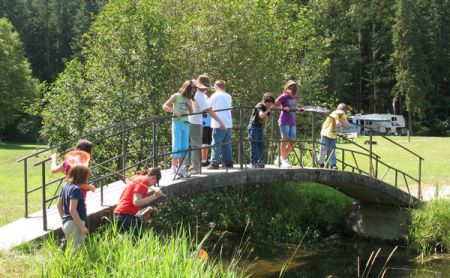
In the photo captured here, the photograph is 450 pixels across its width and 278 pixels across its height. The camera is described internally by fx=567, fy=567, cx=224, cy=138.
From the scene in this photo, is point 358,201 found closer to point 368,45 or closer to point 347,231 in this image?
point 347,231

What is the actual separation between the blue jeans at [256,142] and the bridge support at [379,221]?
4.87m

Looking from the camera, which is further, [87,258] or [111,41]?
[111,41]

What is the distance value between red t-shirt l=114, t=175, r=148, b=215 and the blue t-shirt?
2.87 feet

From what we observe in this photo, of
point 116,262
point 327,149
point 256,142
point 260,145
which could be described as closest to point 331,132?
point 327,149

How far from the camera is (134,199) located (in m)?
7.60

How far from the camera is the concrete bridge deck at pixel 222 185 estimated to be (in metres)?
8.38

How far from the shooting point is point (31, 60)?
217 ft

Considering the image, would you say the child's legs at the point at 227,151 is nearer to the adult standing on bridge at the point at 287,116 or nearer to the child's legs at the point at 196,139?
the child's legs at the point at 196,139

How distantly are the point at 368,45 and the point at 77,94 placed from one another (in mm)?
54815

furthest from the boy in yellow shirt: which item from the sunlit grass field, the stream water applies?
the stream water

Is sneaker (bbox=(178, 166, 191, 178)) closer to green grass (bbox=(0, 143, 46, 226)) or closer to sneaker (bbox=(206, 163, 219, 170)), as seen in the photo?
sneaker (bbox=(206, 163, 219, 170))

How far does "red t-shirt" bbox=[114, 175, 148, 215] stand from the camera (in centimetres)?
761

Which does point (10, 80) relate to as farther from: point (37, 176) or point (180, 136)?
point (180, 136)

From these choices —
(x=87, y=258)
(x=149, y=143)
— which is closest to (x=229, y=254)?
(x=149, y=143)
